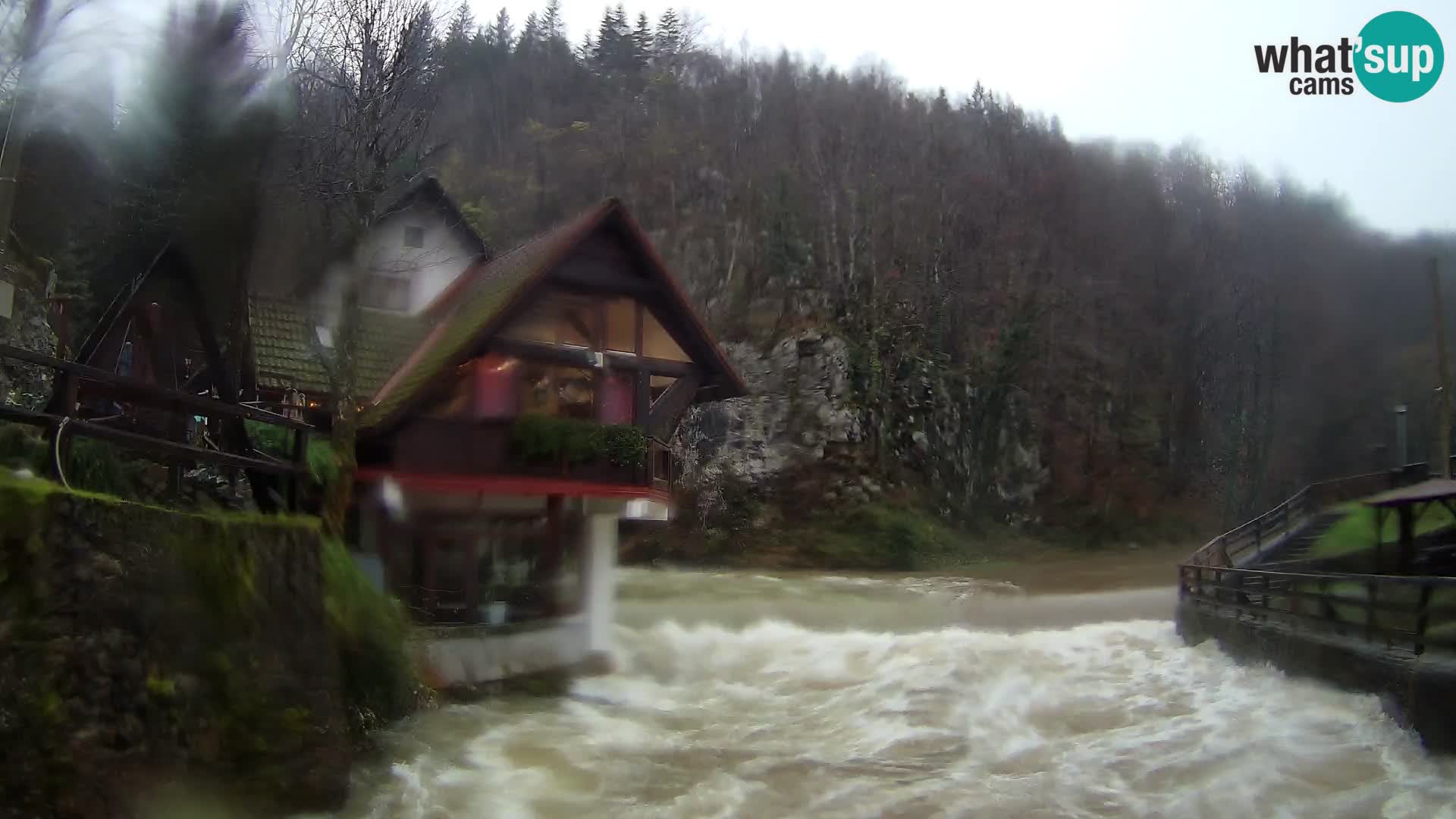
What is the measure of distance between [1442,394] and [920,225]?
110 ft

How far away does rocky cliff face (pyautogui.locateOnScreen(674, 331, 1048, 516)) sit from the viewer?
1754 inches

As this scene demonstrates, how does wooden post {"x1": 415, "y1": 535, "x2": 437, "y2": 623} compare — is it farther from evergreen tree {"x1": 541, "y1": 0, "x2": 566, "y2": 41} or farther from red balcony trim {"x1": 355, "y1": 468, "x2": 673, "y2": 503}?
evergreen tree {"x1": 541, "y1": 0, "x2": 566, "y2": 41}

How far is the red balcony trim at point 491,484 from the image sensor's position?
16.8 meters

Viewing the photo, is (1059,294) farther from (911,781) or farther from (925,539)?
(911,781)

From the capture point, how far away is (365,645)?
12.1 m

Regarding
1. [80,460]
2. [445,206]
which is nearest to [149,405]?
[80,460]

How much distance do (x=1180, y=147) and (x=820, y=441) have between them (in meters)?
17.4

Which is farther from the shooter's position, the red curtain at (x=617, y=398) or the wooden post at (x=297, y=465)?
the red curtain at (x=617, y=398)

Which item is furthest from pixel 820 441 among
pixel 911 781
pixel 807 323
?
pixel 911 781

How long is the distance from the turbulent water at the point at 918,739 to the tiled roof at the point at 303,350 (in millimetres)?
6313

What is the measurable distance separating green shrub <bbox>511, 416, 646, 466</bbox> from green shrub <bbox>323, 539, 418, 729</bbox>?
420 centimetres

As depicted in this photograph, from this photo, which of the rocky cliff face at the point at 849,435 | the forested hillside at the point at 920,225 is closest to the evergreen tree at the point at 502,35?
the forested hillside at the point at 920,225

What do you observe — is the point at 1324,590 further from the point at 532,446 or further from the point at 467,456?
the point at 467,456

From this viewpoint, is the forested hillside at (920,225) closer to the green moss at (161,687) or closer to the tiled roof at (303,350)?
the tiled roof at (303,350)
